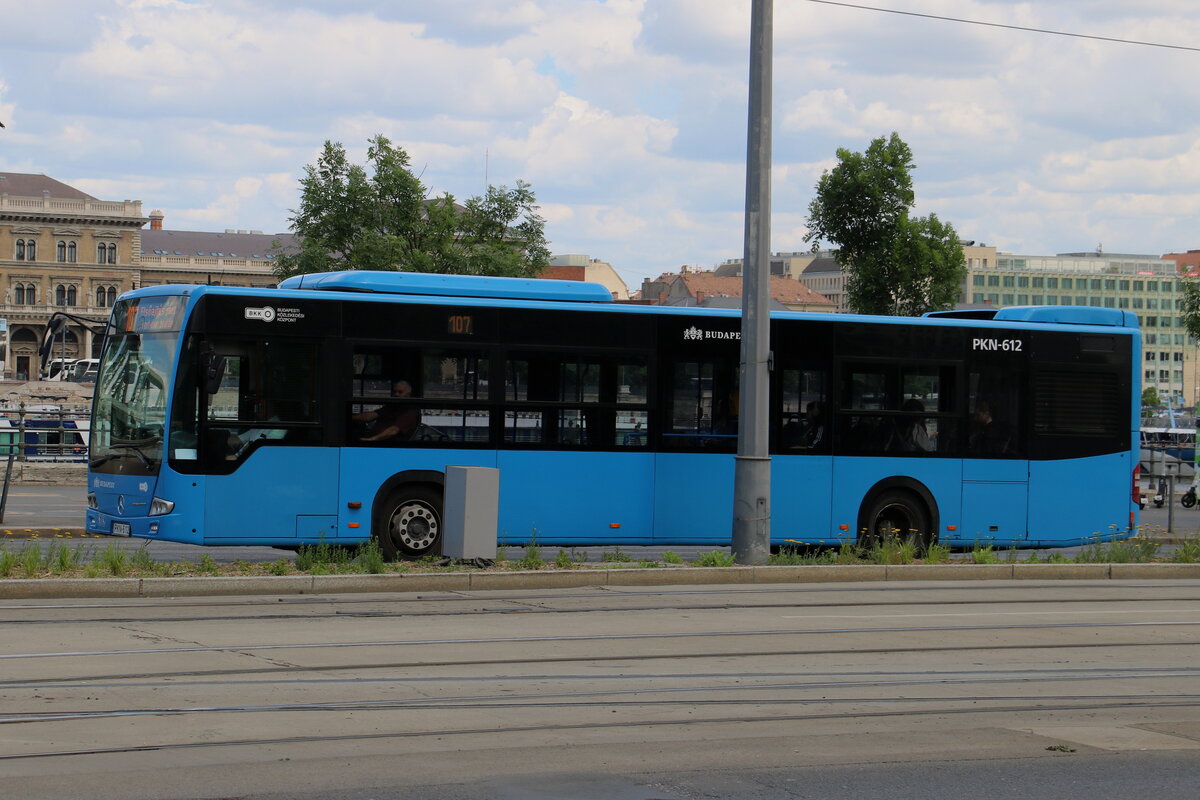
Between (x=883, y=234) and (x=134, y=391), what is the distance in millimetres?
35003

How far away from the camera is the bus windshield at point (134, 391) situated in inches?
622

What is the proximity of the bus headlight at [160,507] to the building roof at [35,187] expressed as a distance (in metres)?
132

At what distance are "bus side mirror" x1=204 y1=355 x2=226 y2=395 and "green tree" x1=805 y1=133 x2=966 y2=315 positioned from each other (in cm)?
3347

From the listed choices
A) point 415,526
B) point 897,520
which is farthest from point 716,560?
point 897,520

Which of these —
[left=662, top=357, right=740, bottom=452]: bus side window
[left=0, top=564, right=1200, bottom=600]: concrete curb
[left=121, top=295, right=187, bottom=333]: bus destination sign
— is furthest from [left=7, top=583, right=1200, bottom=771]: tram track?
[left=121, top=295, right=187, bottom=333]: bus destination sign

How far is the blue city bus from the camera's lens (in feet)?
52.2

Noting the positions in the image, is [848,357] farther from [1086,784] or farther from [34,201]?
[34,201]

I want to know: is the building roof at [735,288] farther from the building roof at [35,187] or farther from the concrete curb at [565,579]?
the concrete curb at [565,579]

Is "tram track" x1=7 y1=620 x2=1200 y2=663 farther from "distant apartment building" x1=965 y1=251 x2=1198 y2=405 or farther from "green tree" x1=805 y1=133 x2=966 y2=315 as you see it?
"distant apartment building" x1=965 y1=251 x2=1198 y2=405

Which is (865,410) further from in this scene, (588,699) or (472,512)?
(588,699)

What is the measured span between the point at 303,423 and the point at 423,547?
1888 millimetres

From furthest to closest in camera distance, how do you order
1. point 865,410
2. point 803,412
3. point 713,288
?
1. point 713,288
2. point 865,410
3. point 803,412

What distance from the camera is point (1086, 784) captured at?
22.9 ft

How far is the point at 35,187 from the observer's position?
14075cm
